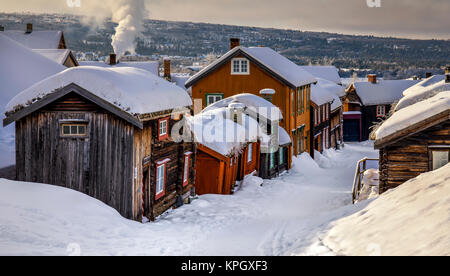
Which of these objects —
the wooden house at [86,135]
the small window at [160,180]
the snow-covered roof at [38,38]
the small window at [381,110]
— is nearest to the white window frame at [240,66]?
the small window at [160,180]

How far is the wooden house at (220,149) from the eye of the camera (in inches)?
1019

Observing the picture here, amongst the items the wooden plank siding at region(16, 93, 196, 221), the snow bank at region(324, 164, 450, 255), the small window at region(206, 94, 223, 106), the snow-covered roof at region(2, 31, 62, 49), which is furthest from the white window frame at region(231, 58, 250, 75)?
the snow-covered roof at region(2, 31, 62, 49)

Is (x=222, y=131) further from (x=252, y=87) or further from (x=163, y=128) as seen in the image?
(x=252, y=87)

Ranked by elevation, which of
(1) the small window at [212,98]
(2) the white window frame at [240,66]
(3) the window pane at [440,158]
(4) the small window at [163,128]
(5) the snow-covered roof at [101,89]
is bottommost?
(3) the window pane at [440,158]

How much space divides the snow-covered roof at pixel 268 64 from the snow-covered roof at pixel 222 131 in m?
7.35

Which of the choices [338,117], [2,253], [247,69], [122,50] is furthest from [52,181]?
[122,50]

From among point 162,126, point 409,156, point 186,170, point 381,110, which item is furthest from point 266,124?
point 381,110

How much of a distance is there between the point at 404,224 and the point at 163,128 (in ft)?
34.2

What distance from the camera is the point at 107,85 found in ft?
59.7

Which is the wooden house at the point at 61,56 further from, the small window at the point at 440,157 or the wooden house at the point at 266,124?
the small window at the point at 440,157

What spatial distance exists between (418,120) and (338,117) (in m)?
38.5

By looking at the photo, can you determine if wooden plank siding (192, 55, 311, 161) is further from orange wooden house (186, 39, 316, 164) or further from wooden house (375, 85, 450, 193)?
wooden house (375, 85, 450, 193)

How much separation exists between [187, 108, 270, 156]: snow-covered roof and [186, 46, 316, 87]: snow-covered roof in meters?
7.35
